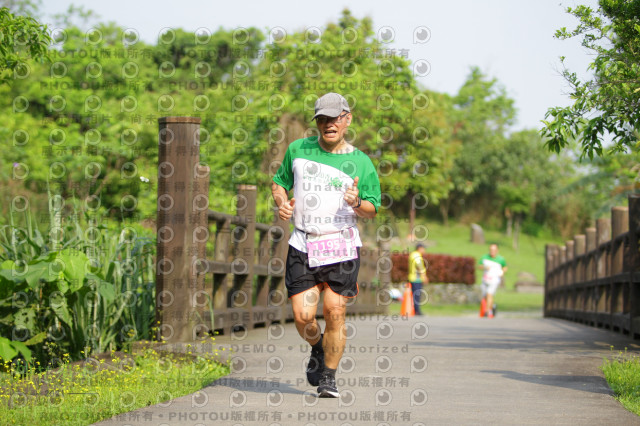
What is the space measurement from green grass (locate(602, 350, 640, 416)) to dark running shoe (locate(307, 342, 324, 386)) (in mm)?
1711

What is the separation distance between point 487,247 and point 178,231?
2025 inches

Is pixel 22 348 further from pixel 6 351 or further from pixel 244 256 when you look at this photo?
pixel 244 256

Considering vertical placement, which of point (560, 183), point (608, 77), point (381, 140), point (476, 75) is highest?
point (476, 75)

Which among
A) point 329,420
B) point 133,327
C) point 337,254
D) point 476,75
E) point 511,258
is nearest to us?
point 329,420

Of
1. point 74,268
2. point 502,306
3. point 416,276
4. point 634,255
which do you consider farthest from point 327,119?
point 502,306

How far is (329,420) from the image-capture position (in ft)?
14.6

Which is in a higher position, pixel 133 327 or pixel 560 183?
pixel 560 183

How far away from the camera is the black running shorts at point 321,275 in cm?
534

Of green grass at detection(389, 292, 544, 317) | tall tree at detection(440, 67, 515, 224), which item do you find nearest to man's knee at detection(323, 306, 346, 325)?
green grass at detection(389, 292, 544, 317)

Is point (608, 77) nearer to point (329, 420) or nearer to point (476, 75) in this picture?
point (329, 420)

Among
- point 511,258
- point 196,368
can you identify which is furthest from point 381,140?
point 511,258

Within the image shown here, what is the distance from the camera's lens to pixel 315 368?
18.0ft

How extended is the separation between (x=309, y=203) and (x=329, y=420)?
54.0 inches

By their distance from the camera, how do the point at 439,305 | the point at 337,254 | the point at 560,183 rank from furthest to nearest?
the point at 560,183 < the point at 439,305 < the point at 337,254
